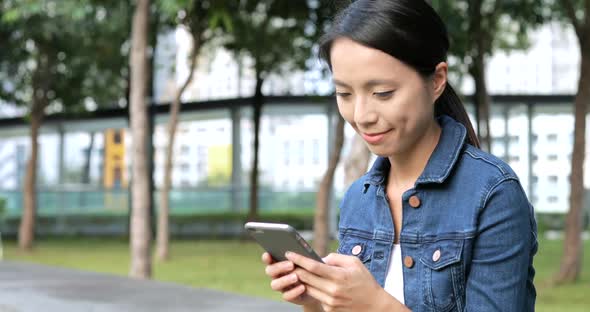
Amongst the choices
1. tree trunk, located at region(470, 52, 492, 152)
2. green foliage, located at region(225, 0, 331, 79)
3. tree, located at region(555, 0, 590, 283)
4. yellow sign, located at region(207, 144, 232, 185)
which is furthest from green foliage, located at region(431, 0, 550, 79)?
yellow sign, located at region(207, 144, 232, 185)

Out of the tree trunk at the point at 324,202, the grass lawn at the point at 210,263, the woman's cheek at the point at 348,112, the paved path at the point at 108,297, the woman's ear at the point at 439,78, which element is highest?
the woman's ear at the point at 439,78

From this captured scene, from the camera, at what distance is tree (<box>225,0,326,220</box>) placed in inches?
705

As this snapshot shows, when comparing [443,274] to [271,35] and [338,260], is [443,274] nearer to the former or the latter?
[338,260]

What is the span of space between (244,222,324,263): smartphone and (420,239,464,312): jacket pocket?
0.23 meters

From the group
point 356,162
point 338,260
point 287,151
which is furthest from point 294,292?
point 287,151

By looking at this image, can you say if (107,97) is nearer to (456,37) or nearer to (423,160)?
(456,37)

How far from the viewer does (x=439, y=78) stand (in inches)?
79.6

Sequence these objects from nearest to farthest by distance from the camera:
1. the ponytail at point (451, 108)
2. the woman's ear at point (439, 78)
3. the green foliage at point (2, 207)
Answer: the woman's ear at point (439, 78) < the ponytail at point (451, 108) < the green foliage at point (2, 207)

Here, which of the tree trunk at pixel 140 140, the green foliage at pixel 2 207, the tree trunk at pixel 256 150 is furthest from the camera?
the green foliage at pixel 2 207

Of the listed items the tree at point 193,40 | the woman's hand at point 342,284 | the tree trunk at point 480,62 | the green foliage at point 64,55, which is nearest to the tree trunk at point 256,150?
the green foliage at point 64,55

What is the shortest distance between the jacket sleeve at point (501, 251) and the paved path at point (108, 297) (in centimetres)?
418

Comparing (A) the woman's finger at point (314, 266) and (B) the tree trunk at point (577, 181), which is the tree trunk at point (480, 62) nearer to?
(B) the tree trunk at point (577, 181)

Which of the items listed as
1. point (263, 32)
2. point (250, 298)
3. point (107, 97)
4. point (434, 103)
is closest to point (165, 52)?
point (107, 97)

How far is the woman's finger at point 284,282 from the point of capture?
1.88m
